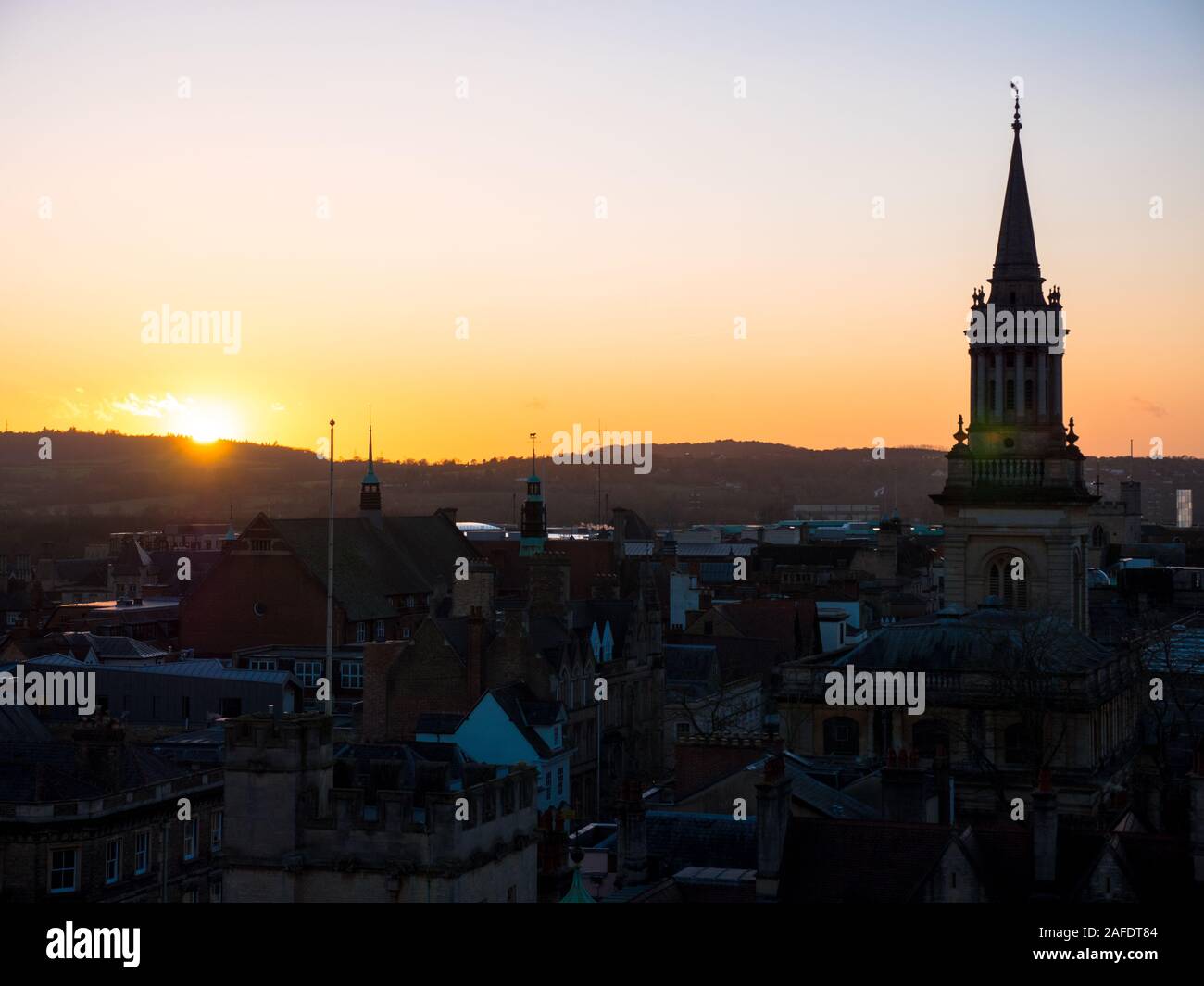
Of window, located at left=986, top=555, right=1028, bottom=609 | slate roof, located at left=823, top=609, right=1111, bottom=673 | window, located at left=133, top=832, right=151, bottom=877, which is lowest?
window, located at left=133, top=832, right=151, bottom=877

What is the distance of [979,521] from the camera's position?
6141 centimetres

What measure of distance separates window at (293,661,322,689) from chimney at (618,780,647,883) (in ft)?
133

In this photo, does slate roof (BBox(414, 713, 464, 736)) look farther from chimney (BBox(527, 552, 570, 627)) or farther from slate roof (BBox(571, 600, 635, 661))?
slate roof (BBox(571, 600, 635, 661))

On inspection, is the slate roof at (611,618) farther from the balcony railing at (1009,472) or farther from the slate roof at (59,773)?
the slate roof at (59,773)

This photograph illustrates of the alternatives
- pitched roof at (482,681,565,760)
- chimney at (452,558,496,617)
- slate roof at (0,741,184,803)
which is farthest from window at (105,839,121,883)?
chimney at (452,558,496,617)

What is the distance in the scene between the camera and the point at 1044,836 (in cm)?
2738

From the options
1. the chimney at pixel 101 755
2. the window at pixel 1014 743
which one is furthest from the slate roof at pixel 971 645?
the chimney at pixel 101 755

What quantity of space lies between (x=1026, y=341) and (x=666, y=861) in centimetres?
3662

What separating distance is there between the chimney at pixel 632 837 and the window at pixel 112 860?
14362mm

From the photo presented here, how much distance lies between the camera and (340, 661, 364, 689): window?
69500 mm

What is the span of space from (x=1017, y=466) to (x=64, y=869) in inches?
1485
